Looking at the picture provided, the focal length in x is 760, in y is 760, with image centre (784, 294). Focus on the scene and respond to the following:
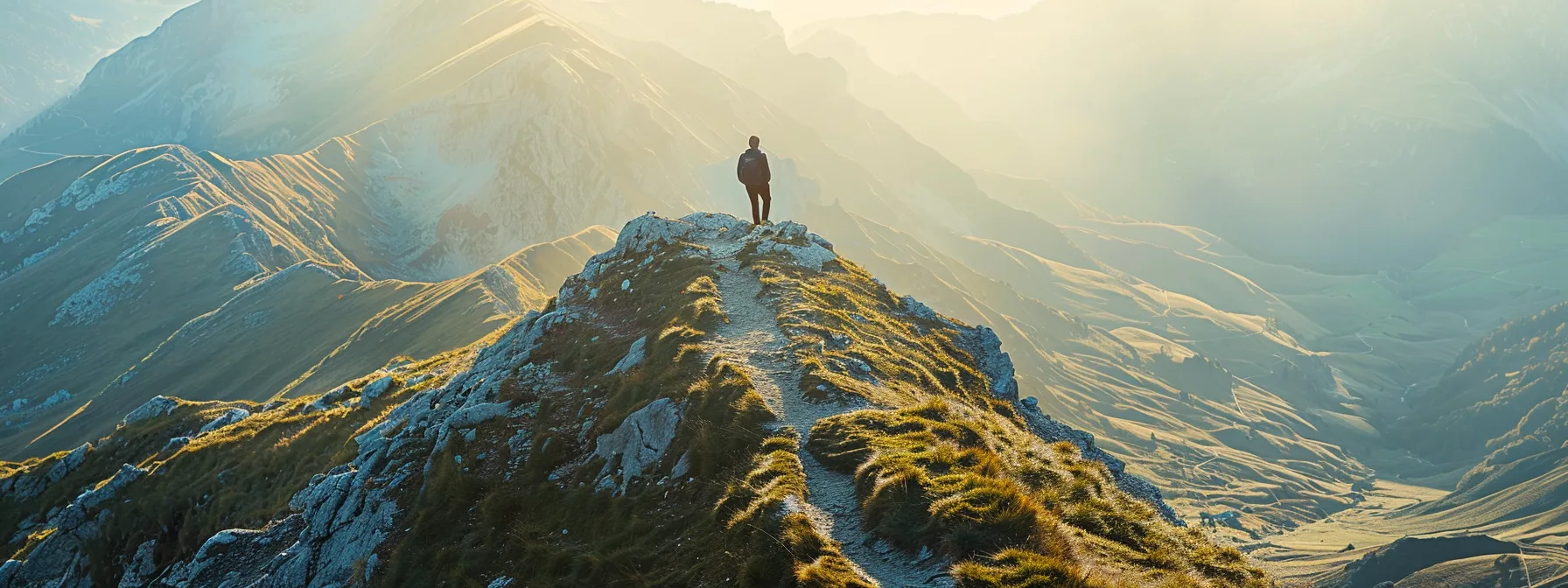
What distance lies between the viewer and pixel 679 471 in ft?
62.4

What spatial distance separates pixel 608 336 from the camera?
31500mm

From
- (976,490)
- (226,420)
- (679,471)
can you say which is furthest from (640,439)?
(226,420)

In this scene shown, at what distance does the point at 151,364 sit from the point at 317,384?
75.5 metres

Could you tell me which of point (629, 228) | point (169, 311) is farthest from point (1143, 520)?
point (169, 311)

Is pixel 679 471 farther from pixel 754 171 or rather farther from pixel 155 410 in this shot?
pixel 155 410

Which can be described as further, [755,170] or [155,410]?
[155,410]

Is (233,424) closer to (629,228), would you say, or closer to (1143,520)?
(629,228)

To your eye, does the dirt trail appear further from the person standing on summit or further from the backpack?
the backpack

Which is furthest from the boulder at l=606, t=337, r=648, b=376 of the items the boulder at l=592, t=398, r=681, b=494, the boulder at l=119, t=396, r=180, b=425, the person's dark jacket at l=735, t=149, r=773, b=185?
the boulder at l=119, t=396, r=180, b=425

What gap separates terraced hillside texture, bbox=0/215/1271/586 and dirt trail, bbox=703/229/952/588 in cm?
8

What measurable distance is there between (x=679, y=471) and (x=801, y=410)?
4.02m

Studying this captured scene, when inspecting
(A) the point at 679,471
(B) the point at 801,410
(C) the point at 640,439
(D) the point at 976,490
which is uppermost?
(C) the point at 640,439

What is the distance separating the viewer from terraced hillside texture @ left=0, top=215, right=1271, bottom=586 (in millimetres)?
14742

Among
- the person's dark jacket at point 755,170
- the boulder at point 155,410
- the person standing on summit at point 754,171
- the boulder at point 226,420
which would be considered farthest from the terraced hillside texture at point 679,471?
the boulder at point 155,410
